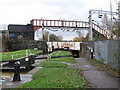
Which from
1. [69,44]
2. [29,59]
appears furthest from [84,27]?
[29,59]

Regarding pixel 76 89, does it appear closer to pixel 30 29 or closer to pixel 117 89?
pixel 117 89

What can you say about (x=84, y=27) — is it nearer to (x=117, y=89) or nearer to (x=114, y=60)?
(x=114, y=60)

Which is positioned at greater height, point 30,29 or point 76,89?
point 30,29

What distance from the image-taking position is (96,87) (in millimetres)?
7926

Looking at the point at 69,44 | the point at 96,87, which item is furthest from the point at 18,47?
the point at 96,87

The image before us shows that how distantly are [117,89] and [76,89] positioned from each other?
5.21 ft

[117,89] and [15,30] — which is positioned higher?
[15,30]

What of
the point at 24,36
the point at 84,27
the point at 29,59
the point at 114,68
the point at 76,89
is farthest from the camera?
the point at 24,36

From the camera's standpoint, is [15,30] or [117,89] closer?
[117,89]

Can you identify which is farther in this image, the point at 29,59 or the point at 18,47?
the point at 18,47

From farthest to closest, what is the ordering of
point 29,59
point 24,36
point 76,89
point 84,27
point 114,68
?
point 24,36 < point 84,27 < point 29,59 < point 114,68 < point 76,89

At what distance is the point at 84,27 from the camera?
4516 centimetres

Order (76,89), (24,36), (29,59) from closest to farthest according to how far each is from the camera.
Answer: (76,89), (29,59), (24,36)

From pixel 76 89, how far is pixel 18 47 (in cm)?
4279
